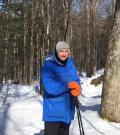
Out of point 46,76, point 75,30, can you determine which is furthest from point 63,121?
point 75,30

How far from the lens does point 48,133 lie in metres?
5.96

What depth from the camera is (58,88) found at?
566 centimetres

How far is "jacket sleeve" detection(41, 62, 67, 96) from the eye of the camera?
566 centimetres

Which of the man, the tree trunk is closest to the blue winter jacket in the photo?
the man

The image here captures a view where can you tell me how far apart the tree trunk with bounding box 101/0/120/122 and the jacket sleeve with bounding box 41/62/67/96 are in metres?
3.83

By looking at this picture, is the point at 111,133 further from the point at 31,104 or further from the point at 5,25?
the point at 5,25

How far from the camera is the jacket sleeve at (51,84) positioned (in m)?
5.66

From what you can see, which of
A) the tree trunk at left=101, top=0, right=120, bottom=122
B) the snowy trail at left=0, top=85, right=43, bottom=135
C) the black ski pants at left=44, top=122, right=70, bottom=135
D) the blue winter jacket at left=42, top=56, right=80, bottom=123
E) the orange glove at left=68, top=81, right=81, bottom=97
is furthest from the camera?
the tree trunk at left=101, top=0, right=120, bottom=122

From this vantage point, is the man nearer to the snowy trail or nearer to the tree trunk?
the snowy trail

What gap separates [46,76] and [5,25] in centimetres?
4039

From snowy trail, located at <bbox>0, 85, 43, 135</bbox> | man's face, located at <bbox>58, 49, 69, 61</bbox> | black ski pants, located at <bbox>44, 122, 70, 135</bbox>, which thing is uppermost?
man's face, located at <bbox>58, 49, 69, 61</bbox>

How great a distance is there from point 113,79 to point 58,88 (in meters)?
3.97

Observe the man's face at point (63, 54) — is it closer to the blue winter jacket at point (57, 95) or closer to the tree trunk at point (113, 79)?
the blue winter jacket at point (57, 95)

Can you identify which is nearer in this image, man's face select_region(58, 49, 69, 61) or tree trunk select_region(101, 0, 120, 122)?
man's face select_region(58, 49, 69, 61)
